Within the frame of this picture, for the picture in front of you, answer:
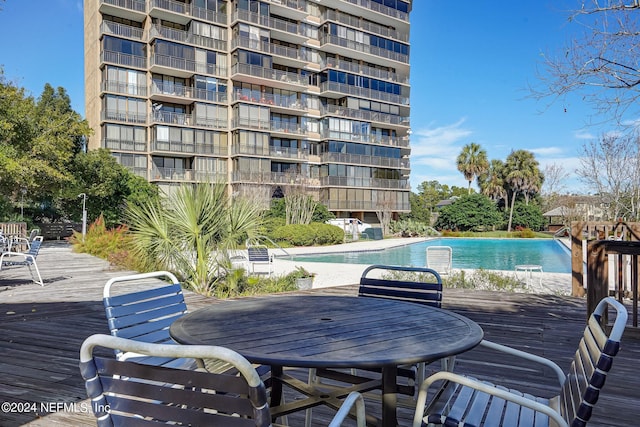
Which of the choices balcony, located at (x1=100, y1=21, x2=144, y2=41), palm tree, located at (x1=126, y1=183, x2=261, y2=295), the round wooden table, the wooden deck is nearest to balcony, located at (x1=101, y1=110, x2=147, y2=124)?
balcony, located at (x1=100, y1=21, x2=144, y2=41)

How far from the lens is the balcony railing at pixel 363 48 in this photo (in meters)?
34.4

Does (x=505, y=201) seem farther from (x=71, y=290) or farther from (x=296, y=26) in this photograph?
(x=71, y=290)

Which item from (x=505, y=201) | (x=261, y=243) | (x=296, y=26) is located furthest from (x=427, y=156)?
(x=261, y=243)

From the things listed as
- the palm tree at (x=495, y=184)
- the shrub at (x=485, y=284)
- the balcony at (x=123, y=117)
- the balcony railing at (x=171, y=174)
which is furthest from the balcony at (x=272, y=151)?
the shrub at (x=485, y=284)

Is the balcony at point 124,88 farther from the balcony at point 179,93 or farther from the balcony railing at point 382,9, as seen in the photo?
the balcony railing at point 382,9

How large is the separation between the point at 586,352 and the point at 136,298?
79.2 inches

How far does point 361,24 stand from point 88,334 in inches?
1412

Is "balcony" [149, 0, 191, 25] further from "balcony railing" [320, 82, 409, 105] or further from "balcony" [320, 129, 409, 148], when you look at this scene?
"balcony" [320, 129, 409, 148]

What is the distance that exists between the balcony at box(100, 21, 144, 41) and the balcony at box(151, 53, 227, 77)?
1.69 metres

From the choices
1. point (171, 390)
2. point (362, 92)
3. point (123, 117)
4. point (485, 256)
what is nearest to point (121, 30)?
point (123, 117)

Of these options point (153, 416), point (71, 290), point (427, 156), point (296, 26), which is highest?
point (296, 26)

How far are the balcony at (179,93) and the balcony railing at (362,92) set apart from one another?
8.39m

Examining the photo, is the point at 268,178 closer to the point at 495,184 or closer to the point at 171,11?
the point at 171,11

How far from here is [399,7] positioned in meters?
38.0
